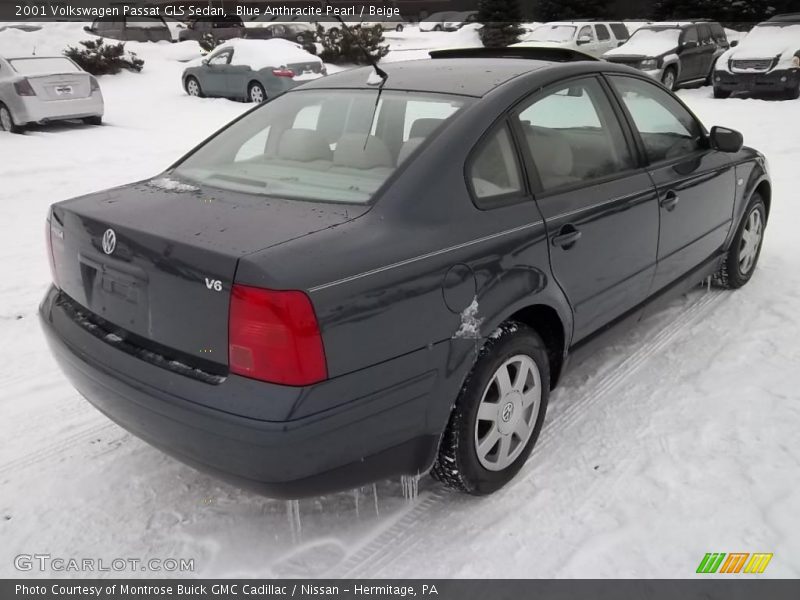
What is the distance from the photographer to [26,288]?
16.1 ft

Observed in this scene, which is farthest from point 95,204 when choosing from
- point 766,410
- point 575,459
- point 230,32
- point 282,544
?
point 230,32

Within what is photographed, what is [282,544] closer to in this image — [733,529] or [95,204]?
[95,204]

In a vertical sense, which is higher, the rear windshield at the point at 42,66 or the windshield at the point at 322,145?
the windshield at the point at 322,145

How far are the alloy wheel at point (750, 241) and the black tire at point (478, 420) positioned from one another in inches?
99.8

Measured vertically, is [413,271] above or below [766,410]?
above

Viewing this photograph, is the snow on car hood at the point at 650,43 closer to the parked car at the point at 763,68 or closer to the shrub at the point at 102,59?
the parked car at the point at 763,68

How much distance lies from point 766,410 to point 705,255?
3.80ft

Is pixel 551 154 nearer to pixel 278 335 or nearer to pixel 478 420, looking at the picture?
pixel 478 420

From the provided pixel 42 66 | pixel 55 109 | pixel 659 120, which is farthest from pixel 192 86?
pixel 659 120

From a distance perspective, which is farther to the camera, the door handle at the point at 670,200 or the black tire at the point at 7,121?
the black tire at the point at 7,121

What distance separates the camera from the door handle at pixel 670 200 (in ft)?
11.6

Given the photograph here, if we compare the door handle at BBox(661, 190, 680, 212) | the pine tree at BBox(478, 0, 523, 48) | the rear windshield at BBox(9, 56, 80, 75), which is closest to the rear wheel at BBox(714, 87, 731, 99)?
the pine tree at BBox(478, 0, 523, 48)

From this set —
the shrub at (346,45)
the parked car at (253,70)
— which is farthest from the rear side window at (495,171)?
the shrub at (346,45)
